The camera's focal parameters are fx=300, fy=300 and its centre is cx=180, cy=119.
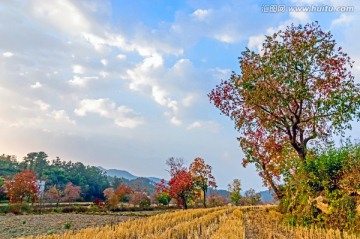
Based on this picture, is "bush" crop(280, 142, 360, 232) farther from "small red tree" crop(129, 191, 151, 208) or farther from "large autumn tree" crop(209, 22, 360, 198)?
"small red tree" crop(129, 191, 151, 208)

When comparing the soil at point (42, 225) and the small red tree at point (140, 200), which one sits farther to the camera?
the small red tree at point (140, 200)

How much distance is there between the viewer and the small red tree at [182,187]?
36.9 meters

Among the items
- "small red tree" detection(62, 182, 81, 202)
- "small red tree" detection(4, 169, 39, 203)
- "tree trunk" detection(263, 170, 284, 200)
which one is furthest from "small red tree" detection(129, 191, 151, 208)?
"tree trunk" detection(263, 170, 284, 200)

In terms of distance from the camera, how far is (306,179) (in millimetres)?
12602

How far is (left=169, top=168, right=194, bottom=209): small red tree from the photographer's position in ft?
121

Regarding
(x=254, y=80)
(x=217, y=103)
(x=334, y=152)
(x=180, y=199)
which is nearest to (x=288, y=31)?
(x=254, y=80)

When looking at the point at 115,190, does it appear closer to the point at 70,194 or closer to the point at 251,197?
the point at 70,194

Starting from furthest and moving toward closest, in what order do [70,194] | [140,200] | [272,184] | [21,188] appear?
1. [70,194]
2. [140,200]
3. [21,188]
4. [272,184]

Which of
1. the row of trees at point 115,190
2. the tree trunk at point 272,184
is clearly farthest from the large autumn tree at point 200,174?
the tree trunk at point 272,184

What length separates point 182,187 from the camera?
37.0 meters

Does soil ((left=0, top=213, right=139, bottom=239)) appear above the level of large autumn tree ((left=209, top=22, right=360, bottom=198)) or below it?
below

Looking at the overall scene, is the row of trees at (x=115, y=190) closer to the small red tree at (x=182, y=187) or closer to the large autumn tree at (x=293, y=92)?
the small red tree at (x=182, y=187)

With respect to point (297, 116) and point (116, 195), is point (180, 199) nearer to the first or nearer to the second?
point (116, 195)

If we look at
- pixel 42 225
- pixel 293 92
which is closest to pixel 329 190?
pixel 293 92
